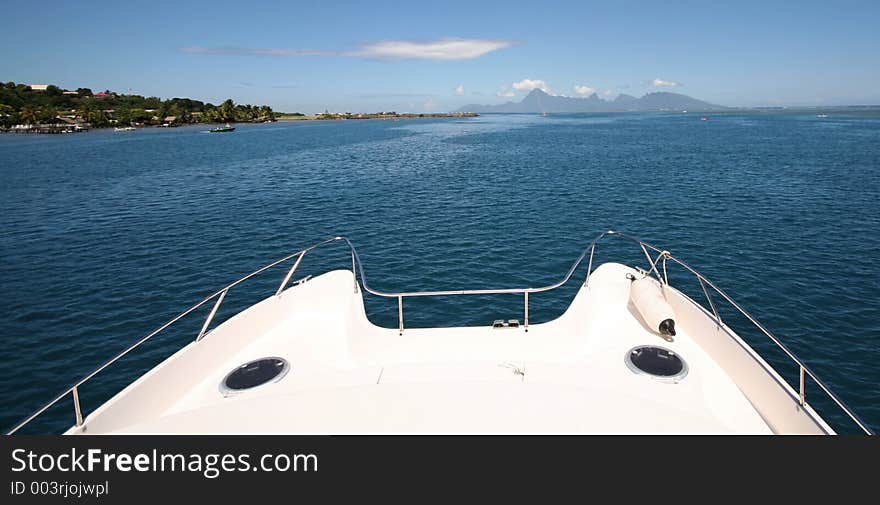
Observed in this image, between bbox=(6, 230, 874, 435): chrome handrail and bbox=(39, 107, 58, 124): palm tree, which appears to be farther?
bbox=(39, 107, 58, 124): palm tree

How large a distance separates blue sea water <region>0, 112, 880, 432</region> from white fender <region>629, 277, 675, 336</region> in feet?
18.0

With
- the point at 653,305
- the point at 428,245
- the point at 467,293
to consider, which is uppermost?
the point at 467,293

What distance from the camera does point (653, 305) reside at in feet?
28.6

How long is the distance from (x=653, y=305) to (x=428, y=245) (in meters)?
15.5

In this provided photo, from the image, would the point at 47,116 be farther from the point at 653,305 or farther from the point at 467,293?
the point at 653,305

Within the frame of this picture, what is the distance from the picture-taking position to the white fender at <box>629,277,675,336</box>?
A: 8.46m

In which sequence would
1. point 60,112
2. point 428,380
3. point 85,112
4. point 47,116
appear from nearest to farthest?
point 428,380 → point 47,116 → point 85,112 → point 60,112

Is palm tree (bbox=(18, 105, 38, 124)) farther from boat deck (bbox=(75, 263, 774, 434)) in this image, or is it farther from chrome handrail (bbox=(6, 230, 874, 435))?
boat deck (bbox=(75, 263, 774, 434))

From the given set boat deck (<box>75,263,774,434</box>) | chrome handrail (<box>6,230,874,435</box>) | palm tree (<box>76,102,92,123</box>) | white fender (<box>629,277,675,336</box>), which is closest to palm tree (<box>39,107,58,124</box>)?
palm tree (<box>76,102,92,123</box>)

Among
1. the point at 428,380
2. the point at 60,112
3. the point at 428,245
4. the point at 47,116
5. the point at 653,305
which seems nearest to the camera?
the point at 428,380

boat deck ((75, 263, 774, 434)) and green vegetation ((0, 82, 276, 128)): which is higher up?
green vegetation ((0, 82, 276, 128))

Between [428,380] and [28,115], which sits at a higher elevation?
[28,115]

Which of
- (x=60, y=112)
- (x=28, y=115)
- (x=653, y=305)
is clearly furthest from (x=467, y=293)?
(x=60, y=112)
